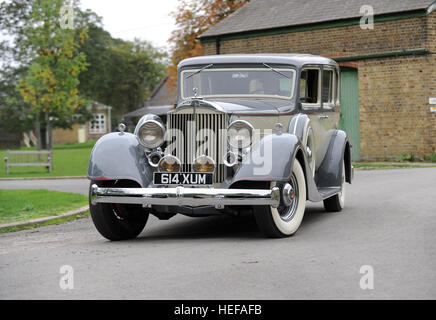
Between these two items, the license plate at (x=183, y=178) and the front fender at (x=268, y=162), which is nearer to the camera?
the front fender at (x=268, y=162)

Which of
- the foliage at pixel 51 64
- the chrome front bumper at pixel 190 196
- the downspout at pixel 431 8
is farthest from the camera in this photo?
the foliage at pixel 51 64

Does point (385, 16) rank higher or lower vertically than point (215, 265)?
higher

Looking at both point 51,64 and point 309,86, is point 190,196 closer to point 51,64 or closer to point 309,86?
point 309,86

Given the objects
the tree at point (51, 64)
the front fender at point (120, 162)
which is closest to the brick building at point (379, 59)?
the tree at point (51, 64)

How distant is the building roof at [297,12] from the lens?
75.5 ft

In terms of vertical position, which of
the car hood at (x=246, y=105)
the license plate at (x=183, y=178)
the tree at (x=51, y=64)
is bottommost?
the license plate at (x=183, y=178)

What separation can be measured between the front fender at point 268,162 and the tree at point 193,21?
27474 mm

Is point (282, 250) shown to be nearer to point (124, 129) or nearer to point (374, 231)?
point (374, 231)

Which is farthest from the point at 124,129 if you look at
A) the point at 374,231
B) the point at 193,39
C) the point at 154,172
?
the point at 193,39

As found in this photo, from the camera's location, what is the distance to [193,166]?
25.5 ft

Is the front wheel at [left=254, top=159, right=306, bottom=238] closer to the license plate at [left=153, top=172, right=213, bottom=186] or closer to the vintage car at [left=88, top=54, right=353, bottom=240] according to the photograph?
the vintage car at [left=88, top=54, right=353, bottom=240]

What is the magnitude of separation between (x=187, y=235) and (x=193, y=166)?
0.95 meters

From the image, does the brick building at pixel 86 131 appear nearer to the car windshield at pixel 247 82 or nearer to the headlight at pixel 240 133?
the car windshield at pixel 247 82

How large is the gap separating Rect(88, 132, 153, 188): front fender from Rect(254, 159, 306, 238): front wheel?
136cm
